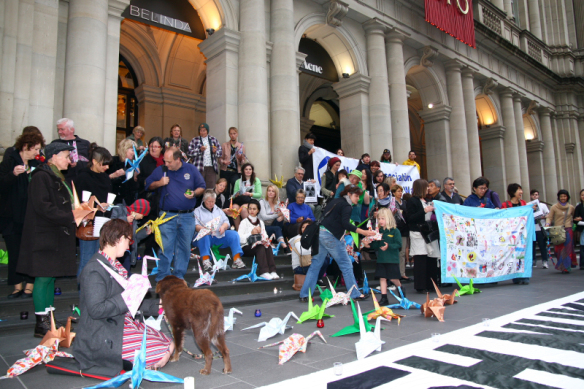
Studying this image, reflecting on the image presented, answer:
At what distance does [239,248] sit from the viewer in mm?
7859

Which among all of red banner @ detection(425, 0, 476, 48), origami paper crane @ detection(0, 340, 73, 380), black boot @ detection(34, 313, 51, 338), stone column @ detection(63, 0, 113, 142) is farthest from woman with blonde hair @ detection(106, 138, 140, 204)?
red banner @ detection(425, 0, 476, 48)

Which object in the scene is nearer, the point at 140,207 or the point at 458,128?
the point at 140,207

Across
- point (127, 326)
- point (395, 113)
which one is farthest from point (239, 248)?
point (395, 113)

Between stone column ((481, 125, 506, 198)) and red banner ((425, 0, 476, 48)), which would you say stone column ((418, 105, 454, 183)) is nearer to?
red banner ((425, 0, 476, 48))

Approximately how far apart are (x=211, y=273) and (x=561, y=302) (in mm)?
5708

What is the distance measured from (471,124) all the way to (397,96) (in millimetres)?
5864

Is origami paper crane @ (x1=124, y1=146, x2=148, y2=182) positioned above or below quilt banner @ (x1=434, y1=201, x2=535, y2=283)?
above

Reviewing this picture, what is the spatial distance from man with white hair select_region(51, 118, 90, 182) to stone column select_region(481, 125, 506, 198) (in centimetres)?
2161

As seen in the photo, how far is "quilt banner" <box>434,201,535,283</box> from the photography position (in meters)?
8.22

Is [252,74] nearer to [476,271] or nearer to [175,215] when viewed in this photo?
[175,215]

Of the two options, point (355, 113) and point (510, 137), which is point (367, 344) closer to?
point (355, 113)

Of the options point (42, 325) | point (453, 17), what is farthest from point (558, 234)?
point (42, 325)

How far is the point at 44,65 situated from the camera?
8469 mm

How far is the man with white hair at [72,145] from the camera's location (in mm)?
5930
